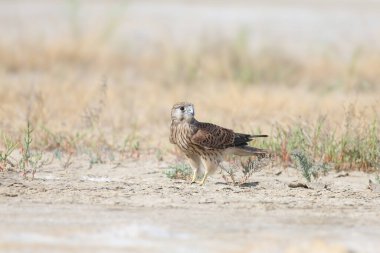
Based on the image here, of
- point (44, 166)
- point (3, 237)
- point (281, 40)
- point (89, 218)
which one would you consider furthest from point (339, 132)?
point (281, 40)

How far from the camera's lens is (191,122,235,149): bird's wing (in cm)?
740

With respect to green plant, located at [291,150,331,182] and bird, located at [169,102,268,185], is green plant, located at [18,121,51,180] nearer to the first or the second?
bird, located at [169,102,268,185]

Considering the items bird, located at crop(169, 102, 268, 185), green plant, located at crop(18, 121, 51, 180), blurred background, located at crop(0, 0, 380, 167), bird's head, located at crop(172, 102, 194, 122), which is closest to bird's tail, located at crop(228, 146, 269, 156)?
bird, located at crop(169, 102, 268, 185)

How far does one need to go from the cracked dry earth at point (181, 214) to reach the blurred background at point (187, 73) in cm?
115

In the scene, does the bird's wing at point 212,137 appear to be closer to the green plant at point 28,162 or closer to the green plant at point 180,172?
the green plant at point 180,172

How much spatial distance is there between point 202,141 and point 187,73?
5.95m

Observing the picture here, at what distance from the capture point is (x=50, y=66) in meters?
14.2

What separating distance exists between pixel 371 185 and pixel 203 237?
2.45 meters

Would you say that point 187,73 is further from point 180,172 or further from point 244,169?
point 244,169

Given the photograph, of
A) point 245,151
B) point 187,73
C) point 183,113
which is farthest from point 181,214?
point 187,73

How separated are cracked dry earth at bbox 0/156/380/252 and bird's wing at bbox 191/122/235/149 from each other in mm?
313

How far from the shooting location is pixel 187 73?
43.6 feet

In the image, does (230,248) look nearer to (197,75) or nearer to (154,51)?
(197,75)

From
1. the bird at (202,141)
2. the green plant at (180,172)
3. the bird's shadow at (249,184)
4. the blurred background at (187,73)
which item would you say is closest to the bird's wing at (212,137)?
the bird at (202,141)
